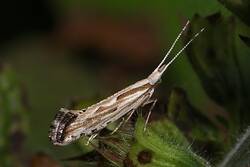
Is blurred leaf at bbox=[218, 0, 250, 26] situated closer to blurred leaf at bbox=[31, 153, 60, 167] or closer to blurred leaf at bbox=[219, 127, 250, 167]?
blurred leaf at bbox=[219, 127, 250, 167]

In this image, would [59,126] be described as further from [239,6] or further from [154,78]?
[239,6]

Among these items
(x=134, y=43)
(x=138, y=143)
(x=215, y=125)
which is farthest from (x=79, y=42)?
(x=138, y=143)

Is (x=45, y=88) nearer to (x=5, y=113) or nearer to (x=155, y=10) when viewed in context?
(x=155, y=10)

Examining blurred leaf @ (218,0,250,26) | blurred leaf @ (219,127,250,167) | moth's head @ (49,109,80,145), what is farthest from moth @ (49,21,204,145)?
blurred leaf @ (219,127,250,167)

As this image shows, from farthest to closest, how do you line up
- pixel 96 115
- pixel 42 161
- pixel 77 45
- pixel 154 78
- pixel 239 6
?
pixel 77 45 → pixel 42 161 → pixel 154 78 → pixel 96 115 → pixel 239 6

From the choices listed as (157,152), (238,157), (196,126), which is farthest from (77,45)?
(238,157)

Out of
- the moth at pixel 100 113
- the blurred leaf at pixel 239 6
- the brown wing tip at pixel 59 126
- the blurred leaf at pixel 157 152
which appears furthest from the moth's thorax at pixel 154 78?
the blurred leaf at pixel 239 6

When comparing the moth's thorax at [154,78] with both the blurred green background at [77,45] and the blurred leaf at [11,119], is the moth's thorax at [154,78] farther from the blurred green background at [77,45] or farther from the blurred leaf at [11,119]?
the blurred green background at [77,45]
